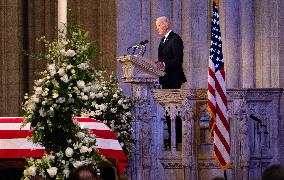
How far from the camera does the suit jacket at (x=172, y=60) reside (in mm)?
17750

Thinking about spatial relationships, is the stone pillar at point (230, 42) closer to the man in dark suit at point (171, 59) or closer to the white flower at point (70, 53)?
the man in dark suit at point (171, 59)

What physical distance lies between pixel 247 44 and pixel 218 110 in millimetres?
4736

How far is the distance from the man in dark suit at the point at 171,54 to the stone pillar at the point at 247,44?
10.3ft

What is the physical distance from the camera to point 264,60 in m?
20.8

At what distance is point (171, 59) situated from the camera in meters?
17.8

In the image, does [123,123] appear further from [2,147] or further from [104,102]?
[2,147]

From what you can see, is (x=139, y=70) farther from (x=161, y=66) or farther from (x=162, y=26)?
(x=162, y=26)

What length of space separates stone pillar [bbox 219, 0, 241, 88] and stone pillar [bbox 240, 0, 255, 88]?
9 cm

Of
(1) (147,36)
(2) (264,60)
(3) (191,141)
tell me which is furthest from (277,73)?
(3) (191,141)

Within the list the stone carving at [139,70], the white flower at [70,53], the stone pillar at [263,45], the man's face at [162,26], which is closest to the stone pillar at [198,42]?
the stone pillar at [263,45]

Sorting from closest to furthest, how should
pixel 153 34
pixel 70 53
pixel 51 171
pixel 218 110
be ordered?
pixel 51 171, pixel 70 53, pixel 218 110, pixel 153 34

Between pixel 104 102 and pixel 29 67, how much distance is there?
5.65 meters

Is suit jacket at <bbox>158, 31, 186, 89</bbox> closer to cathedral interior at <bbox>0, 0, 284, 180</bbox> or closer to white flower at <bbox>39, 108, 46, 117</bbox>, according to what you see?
cathedral interior at <bbox>0, 0, 284, 180</bbox>

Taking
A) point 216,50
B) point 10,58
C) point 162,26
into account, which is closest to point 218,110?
point 216,50
